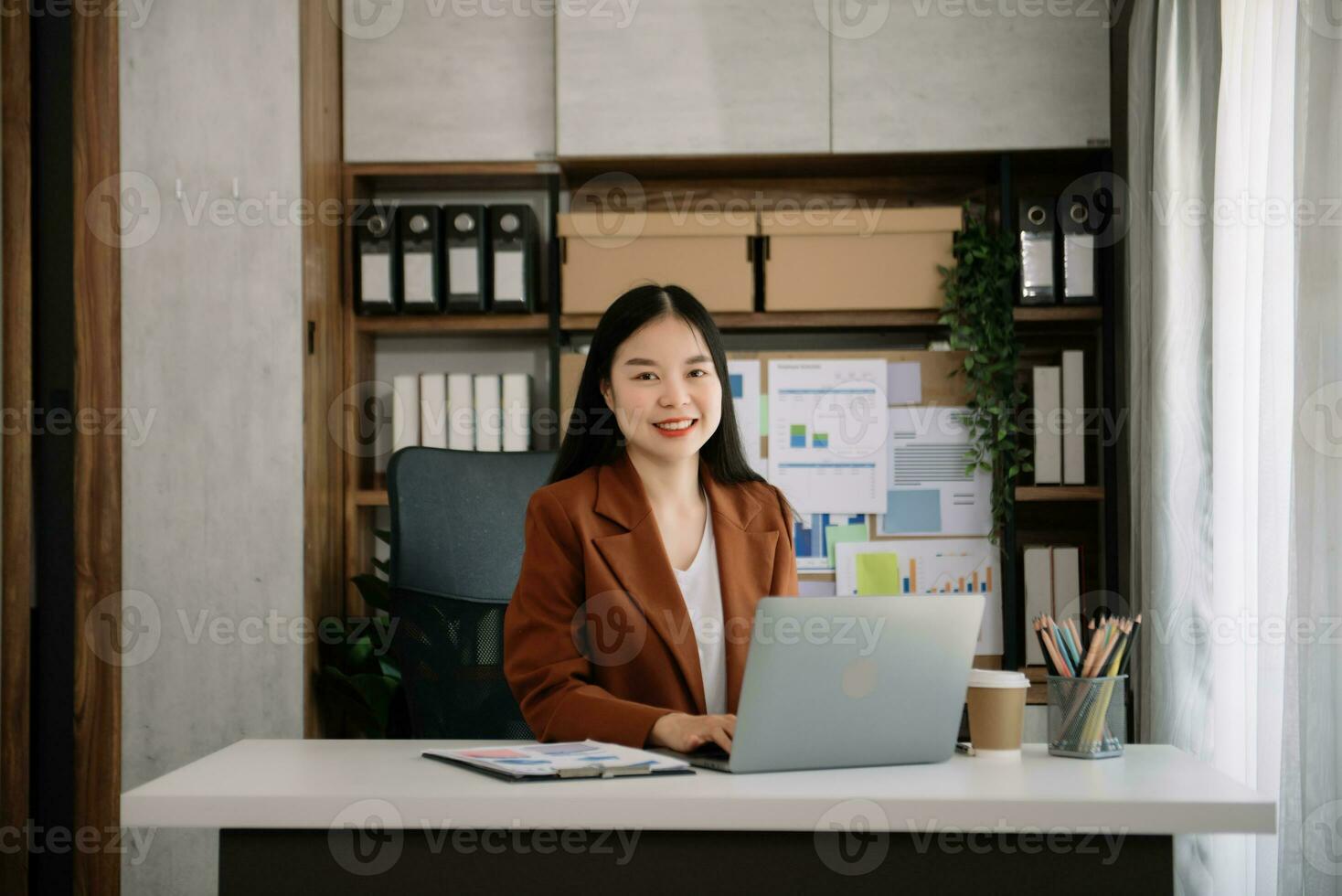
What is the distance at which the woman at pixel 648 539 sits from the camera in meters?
1.60

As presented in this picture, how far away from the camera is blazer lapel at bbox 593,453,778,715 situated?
1.61 m

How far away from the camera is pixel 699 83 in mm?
3254

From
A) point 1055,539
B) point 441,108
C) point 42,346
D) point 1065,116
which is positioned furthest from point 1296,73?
point 42,346

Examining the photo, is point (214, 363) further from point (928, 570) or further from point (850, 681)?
point (850, 681)

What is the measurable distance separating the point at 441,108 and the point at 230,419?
976 millimetres

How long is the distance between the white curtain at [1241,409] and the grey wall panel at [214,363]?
195 centimetres

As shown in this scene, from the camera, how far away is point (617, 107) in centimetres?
325

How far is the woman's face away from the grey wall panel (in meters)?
1.59

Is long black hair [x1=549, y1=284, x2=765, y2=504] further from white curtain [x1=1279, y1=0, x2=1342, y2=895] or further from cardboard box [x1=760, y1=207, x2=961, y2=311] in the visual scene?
cardboard box [x1=760, y1=207, x2=961, y2=311]

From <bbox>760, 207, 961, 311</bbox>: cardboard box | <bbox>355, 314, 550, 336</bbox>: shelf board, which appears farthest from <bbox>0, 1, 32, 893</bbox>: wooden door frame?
<bbox>760, 207, 961, 311</bbox>: cardboard box

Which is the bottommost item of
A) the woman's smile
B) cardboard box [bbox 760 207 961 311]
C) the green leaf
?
the green leaf

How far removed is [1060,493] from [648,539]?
6.08 ft

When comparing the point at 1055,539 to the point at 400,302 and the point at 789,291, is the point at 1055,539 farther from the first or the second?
the point at 400,302

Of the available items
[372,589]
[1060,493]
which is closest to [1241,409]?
[1060,493]
